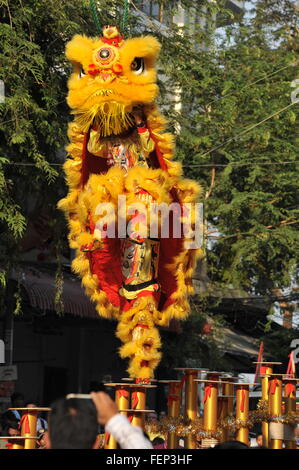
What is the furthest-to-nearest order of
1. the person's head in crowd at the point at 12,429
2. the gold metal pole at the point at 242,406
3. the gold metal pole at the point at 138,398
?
the person's head in crowd at the point at 12,429
the gold metal pole at the point at 242,406
the gold metal pole at the point at 138,398

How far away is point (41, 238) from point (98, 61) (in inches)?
218

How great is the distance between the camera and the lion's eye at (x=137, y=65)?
754cm

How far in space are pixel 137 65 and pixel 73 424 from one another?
4.73 m

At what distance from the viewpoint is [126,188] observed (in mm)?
7422

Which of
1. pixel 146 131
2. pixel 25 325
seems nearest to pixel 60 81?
pixel 146 131

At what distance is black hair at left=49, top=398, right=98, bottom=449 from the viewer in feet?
10.9

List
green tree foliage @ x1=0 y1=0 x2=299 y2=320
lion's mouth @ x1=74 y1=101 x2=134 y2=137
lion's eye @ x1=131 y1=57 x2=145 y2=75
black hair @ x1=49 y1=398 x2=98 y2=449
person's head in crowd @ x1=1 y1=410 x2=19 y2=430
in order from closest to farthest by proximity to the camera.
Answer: black hair @ x1=49 y1=398 x2=98 y2=449
lion's mouth @ x1=74 y1=101 x2=134 y2=137
lion's eye @ x1=131 y1=57 x2=145 y2=75
person's head in crowd @ x1=1 y1=410 x2=19 y2=430
green tree foliage @ x1=0 y1=0 x2=299 y2=320

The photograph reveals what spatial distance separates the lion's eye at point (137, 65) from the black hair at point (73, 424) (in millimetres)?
4553

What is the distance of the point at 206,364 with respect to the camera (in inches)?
610

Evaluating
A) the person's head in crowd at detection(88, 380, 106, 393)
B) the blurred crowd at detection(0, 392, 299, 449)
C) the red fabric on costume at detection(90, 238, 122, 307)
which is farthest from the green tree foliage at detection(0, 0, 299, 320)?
the blurred crowd at detection(0, 392, 299, 449)

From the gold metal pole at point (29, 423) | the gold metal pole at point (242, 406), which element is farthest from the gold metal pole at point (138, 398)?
the gold metal pole at point (29, 423)

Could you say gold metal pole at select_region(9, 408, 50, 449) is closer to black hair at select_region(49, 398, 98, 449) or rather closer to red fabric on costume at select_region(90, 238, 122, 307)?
red fabric on costume at select_region(90, 238, 122, 307)

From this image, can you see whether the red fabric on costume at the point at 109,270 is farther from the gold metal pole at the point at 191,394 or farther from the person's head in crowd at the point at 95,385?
the person's head in crowd at the point at 95,385

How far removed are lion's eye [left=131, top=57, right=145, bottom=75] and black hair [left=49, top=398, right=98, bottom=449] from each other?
455cm
